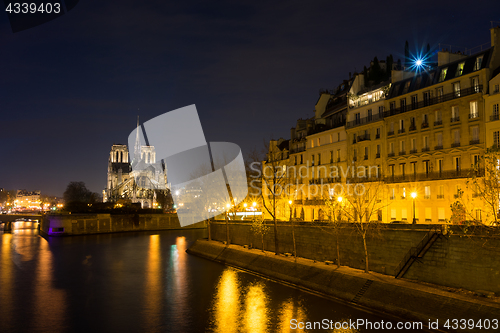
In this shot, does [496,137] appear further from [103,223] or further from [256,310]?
[103,223]

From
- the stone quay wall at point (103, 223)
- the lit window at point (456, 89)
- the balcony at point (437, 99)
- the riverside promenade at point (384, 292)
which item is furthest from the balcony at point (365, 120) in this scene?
the stone quay wall at point (103, 223)

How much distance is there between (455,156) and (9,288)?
36349 millimetres

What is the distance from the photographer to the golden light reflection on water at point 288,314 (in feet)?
65.5

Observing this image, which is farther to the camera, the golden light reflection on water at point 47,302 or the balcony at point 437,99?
the balcony at point 437,99

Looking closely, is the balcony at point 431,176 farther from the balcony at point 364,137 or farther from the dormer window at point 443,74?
the dormer window at point 443,74

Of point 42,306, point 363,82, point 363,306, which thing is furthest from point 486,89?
point 42,306

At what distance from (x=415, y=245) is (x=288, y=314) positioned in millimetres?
8450

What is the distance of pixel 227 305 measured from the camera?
2439cm

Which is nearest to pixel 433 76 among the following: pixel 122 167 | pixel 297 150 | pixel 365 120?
pixel 365 120

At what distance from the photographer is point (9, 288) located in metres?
30.3

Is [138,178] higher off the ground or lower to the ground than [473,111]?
higher

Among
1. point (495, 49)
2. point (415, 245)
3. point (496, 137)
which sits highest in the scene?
point (495, 49)

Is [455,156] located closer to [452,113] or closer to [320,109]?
[452,113]

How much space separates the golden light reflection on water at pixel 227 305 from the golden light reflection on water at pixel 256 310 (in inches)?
22.0
